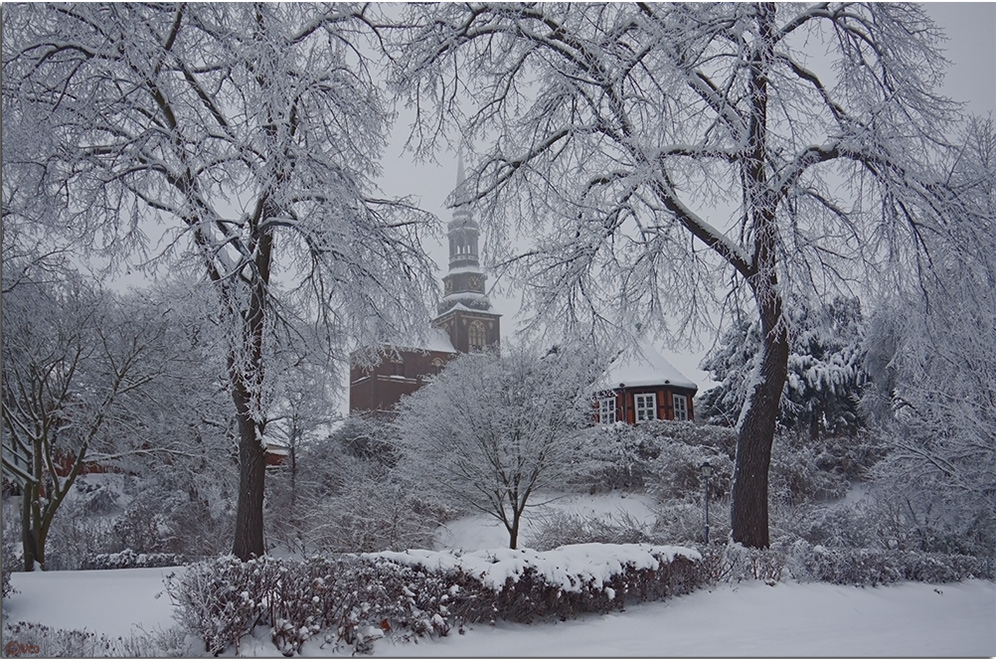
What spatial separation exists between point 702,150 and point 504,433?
9.25 meters

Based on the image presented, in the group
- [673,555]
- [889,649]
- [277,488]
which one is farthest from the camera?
[277,488]

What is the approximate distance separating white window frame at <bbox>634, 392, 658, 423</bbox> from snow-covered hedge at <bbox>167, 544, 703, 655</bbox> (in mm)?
16560

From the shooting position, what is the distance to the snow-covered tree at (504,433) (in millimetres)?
14812

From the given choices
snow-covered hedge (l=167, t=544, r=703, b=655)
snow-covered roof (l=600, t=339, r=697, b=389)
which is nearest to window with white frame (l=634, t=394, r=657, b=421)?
snow-covered roof (l=600, t=339, r=697, b=389)

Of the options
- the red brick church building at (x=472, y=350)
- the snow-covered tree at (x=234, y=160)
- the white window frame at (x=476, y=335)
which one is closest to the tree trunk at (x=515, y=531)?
the red brick church building at (x=472, y=350)

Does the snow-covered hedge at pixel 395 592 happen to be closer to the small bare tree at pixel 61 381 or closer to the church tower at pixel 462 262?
the church tower at pixel 462 262

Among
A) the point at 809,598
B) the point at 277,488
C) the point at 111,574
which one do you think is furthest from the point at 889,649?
the point at 277,488

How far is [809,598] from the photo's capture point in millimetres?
6496

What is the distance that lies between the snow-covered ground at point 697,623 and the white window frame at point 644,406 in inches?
611

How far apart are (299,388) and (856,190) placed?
5944 millimetres

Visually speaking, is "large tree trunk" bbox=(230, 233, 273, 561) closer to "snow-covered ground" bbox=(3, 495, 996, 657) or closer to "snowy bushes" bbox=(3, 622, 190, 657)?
"snow-covered ground" bbox=(3, 495, 996, 657)

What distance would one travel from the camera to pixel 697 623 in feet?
17.9

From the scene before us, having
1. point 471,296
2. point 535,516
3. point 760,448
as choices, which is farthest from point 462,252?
point 535,516

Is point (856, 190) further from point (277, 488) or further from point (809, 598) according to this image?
point (277, 488)
